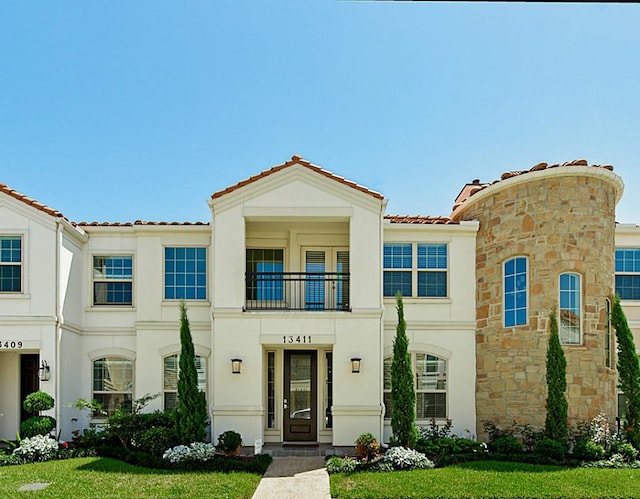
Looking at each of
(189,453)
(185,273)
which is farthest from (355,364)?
(185,273)

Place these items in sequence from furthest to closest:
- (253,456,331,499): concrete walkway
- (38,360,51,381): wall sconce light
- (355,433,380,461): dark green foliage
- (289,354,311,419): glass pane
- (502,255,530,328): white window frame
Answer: (289,354,311,419): glass pane
(502,255,530,328): white window frame
(38,360,51,381): wall sconce light
(355,433,380,461): dark green foliage
(253,456,331,499): concrete walkway

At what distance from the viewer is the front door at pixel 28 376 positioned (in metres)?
16.5

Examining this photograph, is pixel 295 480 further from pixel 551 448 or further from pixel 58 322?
pixel 58 322

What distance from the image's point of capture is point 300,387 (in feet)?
53.1

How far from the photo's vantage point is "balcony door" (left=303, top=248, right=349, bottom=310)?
54.1 feet

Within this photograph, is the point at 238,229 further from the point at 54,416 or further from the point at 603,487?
the point at 603,487

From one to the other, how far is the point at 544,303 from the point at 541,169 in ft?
11.0

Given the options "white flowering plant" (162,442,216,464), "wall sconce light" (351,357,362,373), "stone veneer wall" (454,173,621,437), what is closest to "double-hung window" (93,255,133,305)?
"white flowering plant" (162,442,216,464)

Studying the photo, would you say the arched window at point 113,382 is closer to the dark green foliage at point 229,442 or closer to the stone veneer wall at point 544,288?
the dark green foliage at point 229,442

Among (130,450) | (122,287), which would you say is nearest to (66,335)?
(122,287)

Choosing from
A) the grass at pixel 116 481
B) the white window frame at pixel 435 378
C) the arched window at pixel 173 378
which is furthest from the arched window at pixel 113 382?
the white window frame at pixel 435 378

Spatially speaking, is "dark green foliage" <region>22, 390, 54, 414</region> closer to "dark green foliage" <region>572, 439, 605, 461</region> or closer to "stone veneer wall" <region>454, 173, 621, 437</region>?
"stone veneer wall" <region>454, 173, 621, 437</region>

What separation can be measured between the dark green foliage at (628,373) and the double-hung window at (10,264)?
1449 cm

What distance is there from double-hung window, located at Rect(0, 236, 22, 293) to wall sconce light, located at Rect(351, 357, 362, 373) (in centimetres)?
834
